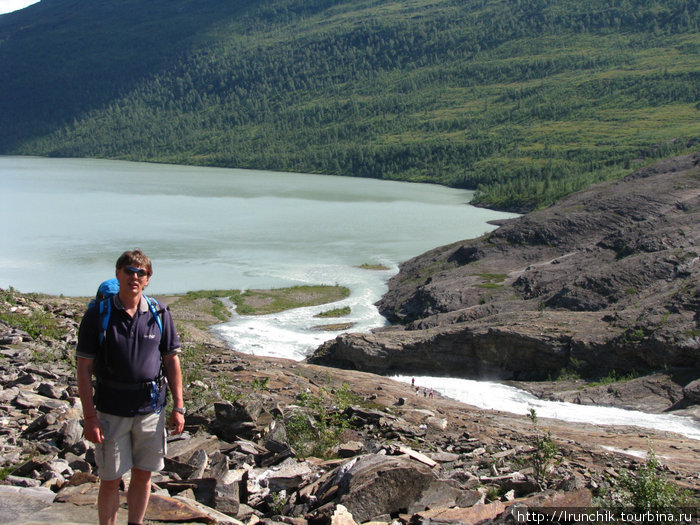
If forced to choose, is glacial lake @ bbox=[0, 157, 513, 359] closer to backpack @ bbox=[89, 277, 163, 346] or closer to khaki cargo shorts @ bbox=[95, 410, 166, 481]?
khaki cargo shorts @ bbox=[95, 410, 166, 481]

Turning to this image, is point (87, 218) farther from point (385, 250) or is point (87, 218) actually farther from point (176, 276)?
point (385, 250)

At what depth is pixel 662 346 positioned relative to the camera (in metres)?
30.3

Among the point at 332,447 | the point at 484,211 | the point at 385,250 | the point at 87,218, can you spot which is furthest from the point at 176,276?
the point at 484,211

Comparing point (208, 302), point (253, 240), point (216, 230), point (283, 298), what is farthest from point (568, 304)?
point (216, 230)

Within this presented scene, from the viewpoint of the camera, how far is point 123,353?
6840mm

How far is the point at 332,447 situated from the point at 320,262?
208 ft

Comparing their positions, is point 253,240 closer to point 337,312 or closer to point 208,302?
point 208,302

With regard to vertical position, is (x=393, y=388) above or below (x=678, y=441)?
above

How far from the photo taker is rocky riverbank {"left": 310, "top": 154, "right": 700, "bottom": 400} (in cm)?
3166

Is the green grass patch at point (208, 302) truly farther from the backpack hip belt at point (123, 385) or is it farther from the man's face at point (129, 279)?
the man's face at point (129, 279)

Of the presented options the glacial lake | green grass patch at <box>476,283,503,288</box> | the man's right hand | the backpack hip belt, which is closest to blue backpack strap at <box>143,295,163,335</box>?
the backpack hip belt

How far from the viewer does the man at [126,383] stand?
6809 mm

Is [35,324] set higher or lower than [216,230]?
higher

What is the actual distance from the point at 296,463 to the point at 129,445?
11.0ft
